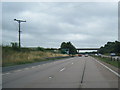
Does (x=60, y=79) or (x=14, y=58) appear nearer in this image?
(x=60, y=79)

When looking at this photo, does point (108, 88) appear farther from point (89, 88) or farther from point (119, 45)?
point (119, 45)

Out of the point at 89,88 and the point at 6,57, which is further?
the point at 6,57

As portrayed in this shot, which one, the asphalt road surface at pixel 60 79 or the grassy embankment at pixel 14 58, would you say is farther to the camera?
the grassy embankment at pixel 14 58

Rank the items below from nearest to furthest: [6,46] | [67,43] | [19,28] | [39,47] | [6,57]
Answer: [6,57] → [6,46] → [19,28] → [39,47] → [67,43]

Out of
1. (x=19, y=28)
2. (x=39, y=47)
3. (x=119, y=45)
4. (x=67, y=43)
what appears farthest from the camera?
(x=67, y=43)

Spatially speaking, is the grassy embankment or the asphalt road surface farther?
the grassy embankment

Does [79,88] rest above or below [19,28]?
below

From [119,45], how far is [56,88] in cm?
10482

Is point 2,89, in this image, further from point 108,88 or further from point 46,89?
point 108,88

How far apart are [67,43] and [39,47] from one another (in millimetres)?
75896

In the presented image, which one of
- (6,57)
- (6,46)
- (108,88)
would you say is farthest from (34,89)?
(6,46)

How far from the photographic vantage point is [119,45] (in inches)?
4427

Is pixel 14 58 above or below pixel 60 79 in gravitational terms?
above

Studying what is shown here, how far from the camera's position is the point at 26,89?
1131 centimetres
